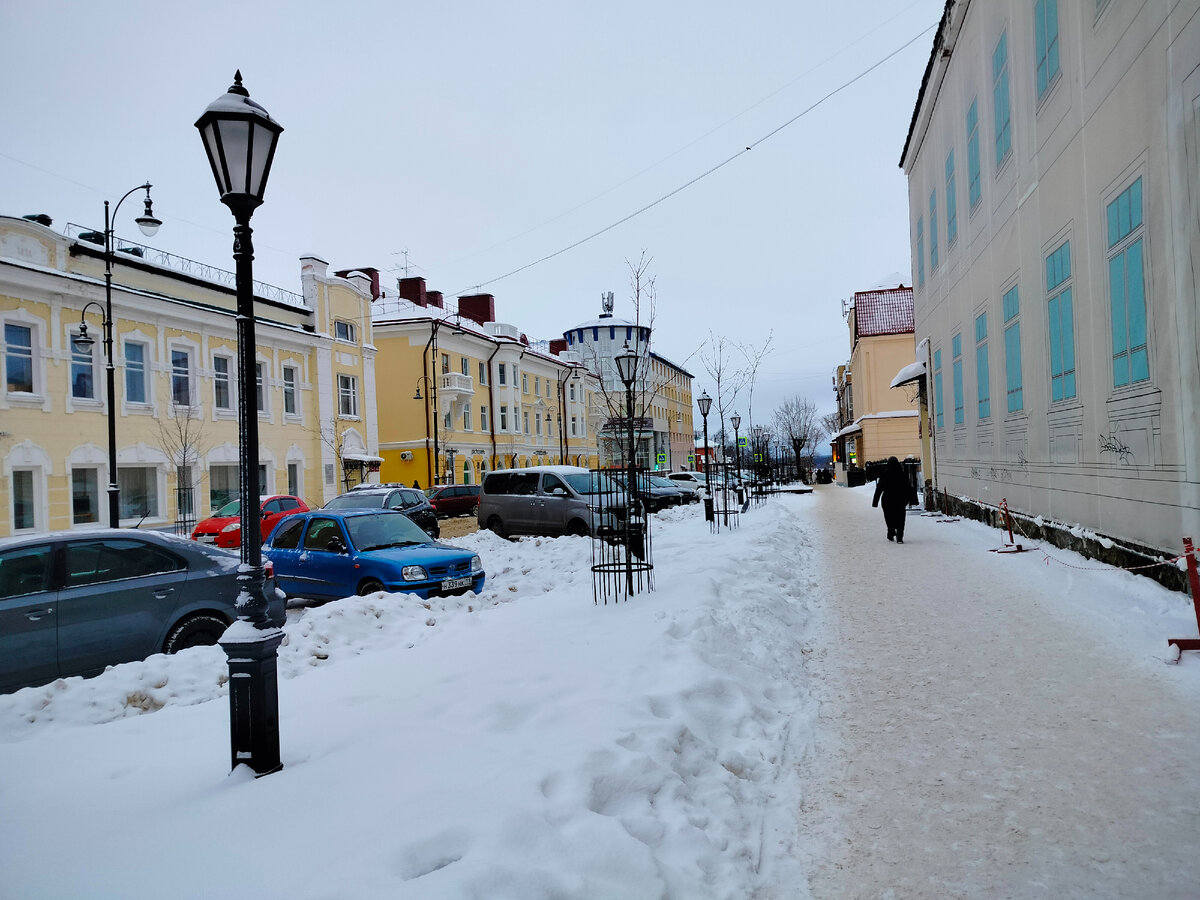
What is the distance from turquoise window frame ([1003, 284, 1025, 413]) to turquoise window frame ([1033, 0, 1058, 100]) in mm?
3654

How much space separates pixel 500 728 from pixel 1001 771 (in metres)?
2.92

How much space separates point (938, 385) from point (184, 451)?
25.1m

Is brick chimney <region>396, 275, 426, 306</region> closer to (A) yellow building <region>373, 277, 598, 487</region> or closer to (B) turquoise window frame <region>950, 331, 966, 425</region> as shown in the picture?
(A) yellow building <region>373, 277, 598, 487</region>

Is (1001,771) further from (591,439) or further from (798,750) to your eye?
(591,439)

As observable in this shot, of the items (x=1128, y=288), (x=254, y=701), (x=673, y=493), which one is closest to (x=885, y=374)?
(x=673, y=493)

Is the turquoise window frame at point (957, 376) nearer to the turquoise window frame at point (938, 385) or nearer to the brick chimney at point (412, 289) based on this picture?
the turquoise window frame at point (938, 385)

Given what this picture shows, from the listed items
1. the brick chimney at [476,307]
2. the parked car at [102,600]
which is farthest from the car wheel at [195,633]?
the brick chimney at [476,307]

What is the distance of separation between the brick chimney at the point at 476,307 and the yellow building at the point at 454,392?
0.07 m

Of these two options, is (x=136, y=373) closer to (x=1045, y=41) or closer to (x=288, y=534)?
(x=288, y=534)

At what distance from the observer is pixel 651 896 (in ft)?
9.68

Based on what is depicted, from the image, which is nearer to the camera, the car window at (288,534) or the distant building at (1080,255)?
the distant building at (1080,255)

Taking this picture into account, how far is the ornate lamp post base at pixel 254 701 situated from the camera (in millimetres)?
3855

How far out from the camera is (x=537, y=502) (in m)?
19.3

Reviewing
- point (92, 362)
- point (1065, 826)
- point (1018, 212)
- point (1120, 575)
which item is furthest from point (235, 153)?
point (92, 362)
